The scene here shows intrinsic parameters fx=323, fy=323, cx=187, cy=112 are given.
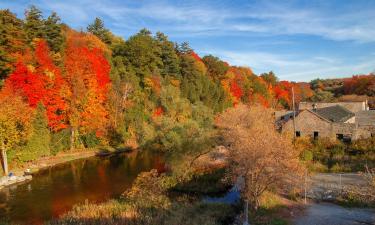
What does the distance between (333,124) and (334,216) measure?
2238 cm

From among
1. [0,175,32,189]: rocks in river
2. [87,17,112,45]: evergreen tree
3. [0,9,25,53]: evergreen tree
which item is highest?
[87,17,112,45]: evergreen tree

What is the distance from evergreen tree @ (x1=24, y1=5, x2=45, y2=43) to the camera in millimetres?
43300

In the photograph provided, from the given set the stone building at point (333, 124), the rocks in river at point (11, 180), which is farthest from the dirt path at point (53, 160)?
the stone building at point (333, 124)

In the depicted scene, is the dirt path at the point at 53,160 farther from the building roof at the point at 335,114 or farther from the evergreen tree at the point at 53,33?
the building roof at the point at 335,114

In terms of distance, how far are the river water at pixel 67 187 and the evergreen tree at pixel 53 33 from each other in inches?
670

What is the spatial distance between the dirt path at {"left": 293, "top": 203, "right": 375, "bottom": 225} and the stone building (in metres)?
19.7

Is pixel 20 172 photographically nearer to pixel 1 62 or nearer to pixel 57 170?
pixel 57 170

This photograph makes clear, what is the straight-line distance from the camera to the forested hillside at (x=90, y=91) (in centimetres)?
3397

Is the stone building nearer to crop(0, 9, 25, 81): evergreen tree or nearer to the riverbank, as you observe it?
the riverbank

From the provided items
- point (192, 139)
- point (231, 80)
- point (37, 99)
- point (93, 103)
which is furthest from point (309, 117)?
point (231, 80)

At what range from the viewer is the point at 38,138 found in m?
37.7

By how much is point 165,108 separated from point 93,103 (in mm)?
12030

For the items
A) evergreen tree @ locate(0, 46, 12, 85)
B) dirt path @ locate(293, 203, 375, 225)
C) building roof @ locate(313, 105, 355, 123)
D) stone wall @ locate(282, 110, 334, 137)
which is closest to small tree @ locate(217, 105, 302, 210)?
dirt path @ locate(293, 203, 375, 225)

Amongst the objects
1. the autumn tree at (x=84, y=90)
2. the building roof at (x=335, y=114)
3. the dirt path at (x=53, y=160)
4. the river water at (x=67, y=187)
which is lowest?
the river water at (x=67, y=187)
